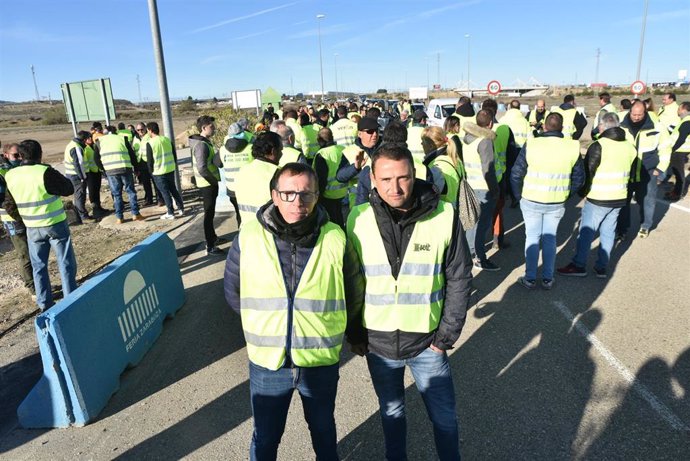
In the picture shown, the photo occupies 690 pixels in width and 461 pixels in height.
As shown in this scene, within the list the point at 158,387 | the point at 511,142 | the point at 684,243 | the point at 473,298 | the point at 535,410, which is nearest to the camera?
the point at 535,410

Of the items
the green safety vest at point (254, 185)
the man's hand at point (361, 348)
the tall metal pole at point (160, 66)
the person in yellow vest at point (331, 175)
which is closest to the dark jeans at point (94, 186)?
the tall metal pole at point (160, 66)

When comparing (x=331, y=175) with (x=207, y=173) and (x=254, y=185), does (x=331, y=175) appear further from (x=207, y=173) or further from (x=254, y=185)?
(x=207, y=173)

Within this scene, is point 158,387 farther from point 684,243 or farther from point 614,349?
point 684,243

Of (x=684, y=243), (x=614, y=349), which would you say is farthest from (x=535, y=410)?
(x=684, y=243)

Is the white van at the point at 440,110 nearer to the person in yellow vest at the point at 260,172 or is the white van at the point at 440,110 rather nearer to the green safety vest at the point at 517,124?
the green safety vest at the point at 517,124

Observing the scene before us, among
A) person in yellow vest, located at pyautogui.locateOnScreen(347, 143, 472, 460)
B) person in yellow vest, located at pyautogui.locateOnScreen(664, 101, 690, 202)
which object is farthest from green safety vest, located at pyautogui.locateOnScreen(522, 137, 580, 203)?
person in yellow vest, located at pyautogui.locateOnScreen(664, 101, 690, 202)

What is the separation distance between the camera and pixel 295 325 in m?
2.23

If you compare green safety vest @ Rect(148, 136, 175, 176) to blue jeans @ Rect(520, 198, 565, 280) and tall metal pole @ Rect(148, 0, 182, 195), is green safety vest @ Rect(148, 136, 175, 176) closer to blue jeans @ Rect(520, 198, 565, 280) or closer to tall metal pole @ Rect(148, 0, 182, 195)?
tall metal pole @ Rect(148, 0, 182, 195)

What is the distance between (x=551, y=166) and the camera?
4867 mm

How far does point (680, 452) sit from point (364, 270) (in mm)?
2428

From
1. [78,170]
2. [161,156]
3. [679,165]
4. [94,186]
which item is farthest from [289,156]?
[679,165]

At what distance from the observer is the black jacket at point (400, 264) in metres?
2.29

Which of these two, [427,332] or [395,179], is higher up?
[395,179]

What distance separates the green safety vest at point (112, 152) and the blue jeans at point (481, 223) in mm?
7085
